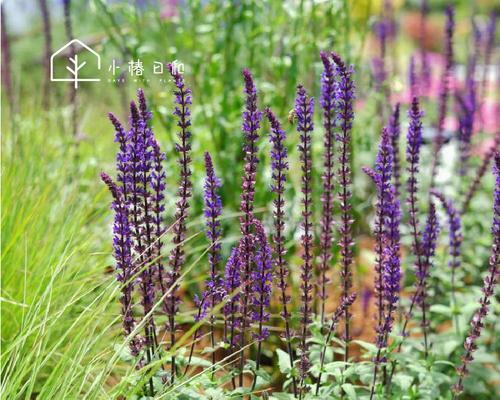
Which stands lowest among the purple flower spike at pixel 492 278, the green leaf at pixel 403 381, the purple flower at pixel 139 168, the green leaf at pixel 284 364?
the green leaf at pixel 403 381

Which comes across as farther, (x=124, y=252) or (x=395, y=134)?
(x=395, y=134)

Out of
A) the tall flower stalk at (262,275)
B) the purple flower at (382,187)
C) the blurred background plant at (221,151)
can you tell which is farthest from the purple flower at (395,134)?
the tall flower stalk at (262,275)

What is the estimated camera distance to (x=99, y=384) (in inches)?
102

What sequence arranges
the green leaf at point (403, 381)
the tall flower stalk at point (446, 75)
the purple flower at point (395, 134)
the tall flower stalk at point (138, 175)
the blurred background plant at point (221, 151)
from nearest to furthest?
the tall flower stalk at point (138, 175), the green leaf at point (403, 381), the purple flower at point (395, 134), the blurred background plant at point (221, 151), the tall flower stalk at point (446, 75)

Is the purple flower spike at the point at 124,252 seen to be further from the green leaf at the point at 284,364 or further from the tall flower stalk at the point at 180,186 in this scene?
the green leaf at the point at 284,364

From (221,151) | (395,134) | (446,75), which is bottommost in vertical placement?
(221,151)

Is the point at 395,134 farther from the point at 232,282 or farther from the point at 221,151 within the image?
the point at 221,151

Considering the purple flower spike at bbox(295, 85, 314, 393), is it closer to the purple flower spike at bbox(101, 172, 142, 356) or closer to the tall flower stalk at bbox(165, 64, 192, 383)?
the tall flower stalk at bbox(165, 64, 192, 383)

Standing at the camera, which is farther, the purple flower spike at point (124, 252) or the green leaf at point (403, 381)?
the green leaf at point (403, 381)

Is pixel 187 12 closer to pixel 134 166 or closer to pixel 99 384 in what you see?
pixel 134 166

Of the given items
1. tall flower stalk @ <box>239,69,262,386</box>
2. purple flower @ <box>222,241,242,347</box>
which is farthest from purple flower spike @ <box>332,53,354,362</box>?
purple flower @ <box>222,241,242,347</box>

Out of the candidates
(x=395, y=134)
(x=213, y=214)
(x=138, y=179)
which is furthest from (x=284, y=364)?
(x=395, y=134)

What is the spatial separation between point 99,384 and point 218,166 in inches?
105

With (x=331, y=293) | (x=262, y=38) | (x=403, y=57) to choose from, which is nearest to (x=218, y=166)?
(x=262, y=38)
